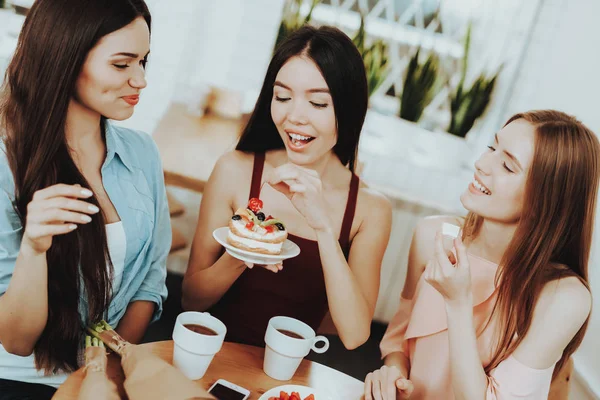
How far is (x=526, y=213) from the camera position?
160 cm

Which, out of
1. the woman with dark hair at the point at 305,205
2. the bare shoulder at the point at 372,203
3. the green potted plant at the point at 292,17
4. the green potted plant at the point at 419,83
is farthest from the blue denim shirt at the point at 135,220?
the green potted plant at the point at 419,83

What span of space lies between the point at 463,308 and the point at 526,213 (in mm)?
341

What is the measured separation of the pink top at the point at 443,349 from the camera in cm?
151

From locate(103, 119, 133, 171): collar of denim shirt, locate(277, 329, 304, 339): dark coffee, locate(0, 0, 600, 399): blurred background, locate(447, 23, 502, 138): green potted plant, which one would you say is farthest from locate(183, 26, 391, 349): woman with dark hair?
locate(447, 23, 502, 138): green potted plant

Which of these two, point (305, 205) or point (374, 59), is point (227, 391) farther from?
point (374, 59)

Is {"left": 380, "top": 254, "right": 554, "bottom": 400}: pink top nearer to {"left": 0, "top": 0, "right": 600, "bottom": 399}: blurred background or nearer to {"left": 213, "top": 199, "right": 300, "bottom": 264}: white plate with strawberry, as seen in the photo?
{"left": 213, "top": 199, "right": 300, "bottom": 264}: white plate with strawberry

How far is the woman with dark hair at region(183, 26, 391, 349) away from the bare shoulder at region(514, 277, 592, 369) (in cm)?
50

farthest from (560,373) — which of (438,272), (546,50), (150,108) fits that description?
(150,108)

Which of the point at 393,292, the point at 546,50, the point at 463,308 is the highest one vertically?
the point at 546,50

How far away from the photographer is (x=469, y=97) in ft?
13.1

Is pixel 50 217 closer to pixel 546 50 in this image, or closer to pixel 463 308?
pixel 463 308

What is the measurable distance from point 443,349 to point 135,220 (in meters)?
1.02

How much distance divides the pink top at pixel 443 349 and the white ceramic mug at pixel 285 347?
0.44 metres

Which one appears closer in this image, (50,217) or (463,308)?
(50,217)
